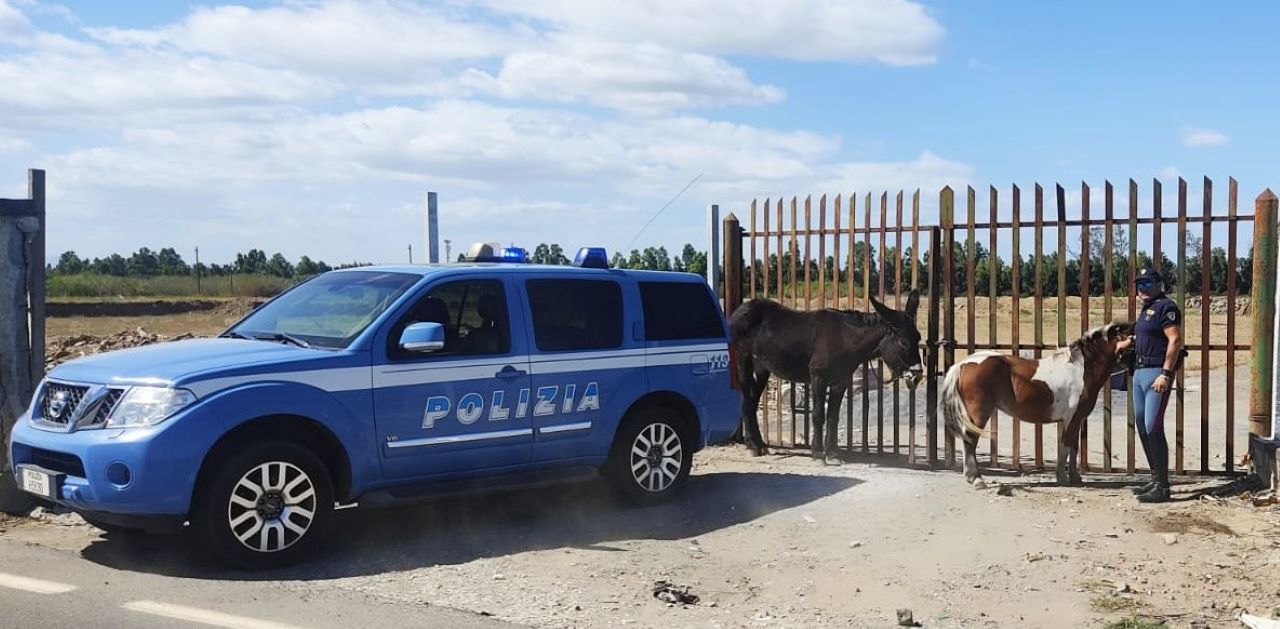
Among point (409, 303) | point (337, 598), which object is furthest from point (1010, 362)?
point (337, 598)

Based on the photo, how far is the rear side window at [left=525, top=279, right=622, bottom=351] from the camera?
8656mm

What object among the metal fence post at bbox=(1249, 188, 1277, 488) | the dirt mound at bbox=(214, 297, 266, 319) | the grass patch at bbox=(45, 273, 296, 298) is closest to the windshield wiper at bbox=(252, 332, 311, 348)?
the metal fence post at bbox=(1249, 188, 1277, 488)

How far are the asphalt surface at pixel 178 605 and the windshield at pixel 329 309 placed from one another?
5.79 ft

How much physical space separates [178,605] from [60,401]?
1.80 m

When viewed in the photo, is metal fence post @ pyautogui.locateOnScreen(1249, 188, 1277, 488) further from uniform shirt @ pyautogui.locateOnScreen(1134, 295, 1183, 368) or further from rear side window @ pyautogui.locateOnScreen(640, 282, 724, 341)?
rear side window @ pyautogui.locateOnScreen(640, 282, 724, 341)

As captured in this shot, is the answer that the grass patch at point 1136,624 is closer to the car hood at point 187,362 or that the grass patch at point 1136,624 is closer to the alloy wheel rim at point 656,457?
the alloy wheel rim at point 656,457

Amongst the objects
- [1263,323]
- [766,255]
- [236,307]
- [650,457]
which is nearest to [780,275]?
[766,255]

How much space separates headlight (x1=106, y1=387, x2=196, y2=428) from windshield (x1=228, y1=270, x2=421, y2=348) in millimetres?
1053

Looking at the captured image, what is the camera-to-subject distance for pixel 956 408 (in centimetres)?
1030

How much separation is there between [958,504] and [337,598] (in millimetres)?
5145

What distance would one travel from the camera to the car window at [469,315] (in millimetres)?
8139

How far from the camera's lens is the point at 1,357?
977 centimetres

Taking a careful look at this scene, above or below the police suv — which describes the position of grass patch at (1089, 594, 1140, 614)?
below

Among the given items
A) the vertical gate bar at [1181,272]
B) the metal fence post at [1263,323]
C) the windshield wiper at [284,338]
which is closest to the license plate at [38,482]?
the windshield wiper at [284,338]
